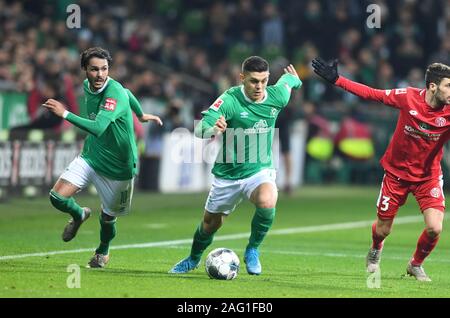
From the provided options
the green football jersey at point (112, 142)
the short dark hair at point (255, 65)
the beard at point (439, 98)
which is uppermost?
the short dark hair at point (255, 65)

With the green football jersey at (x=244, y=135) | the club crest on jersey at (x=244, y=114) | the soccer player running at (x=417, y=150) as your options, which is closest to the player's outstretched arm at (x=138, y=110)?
the green football jersey at (x=244, y=135)

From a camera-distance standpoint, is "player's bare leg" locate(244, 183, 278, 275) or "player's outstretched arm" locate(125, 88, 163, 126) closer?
"player's bare leg" locate(244, 183, 278, 275)

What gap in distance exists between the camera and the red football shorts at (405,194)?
11320mm

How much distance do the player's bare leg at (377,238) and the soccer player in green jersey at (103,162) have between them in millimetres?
2501

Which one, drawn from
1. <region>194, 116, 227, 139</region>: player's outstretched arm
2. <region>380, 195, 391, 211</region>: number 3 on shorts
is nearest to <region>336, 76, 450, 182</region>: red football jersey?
<region>380, 195, 391, 211</region>: number 3 on shorts

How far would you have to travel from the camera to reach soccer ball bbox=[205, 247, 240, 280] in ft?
34.7

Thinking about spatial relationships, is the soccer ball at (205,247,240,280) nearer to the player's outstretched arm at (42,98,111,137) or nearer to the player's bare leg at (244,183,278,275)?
the player's bare leg at (244,183,278,275)

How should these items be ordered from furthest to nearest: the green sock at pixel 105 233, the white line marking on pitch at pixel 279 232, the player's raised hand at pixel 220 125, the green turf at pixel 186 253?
the white line marking on pitch at pixel 279 232
the green sock at pixel 105 233
the player's raised hand at pixel 220 125
the green turf at pixel 186 253

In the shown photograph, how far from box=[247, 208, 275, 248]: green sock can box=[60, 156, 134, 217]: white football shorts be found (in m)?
1.37

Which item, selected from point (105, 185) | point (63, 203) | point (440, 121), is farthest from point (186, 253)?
point (440, 121)

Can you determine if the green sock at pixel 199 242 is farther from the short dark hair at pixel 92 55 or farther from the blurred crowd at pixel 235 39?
the blurred crowd at pixel 235 39

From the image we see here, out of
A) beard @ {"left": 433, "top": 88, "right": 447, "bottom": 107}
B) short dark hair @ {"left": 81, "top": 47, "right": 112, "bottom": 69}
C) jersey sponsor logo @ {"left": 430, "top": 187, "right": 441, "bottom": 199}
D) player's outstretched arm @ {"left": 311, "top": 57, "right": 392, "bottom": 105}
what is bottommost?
jersey sponsor logo @ {"left": 430, "top": 187, "right": 441, "bottom": 199}

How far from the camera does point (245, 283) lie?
10.4 m
